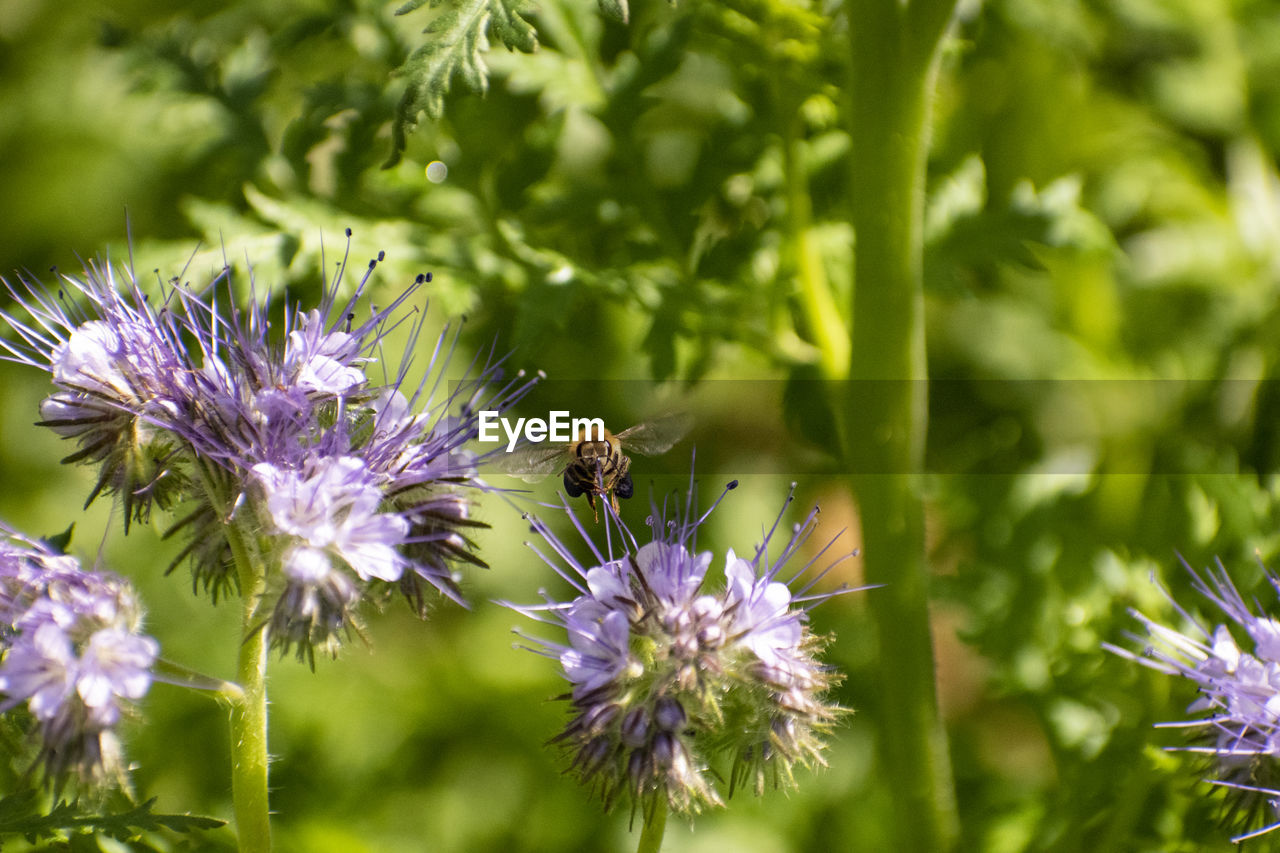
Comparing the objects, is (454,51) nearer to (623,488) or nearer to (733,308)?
(623,488)

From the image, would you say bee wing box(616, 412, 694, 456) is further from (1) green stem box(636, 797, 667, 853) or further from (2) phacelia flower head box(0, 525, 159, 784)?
(2) phacelia flower head box(0, 525, 159, 784)

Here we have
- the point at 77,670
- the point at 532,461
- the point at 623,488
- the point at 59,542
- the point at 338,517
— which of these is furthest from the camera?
the point at 623,488

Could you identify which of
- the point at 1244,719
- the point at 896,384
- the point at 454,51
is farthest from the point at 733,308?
the point at 1244,719

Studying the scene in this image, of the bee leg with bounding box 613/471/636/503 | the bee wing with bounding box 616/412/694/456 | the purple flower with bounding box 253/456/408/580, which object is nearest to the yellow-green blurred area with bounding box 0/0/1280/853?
the bee wing with bounding box 616/412/694/456

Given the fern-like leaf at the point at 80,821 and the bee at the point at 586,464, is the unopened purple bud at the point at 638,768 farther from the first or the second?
the fern-like leaf at the point at 80,821

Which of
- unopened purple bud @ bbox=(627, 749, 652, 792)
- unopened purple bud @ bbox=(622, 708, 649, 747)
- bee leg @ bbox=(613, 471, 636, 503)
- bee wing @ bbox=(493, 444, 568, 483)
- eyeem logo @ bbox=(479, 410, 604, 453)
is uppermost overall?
eyeem logo @ bbox=(479, 410, 604, 453)

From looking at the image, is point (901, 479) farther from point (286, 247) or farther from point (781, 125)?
point (286, 247)

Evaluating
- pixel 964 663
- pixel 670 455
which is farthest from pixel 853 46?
pixel 964 663

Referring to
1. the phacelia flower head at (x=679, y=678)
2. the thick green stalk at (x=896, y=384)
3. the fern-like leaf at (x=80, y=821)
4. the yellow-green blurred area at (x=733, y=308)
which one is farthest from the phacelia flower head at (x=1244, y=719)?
the fern-like leaf at (x=80, y=821)
